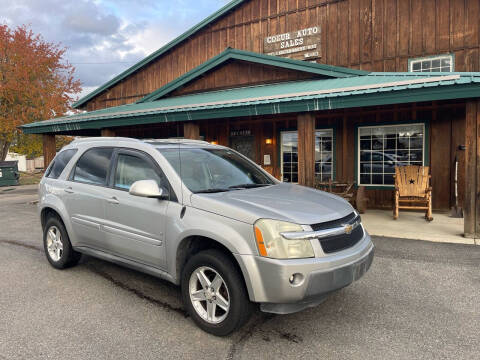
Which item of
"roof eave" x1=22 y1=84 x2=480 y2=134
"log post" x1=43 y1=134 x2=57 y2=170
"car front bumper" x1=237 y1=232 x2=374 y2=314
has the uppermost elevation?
"roof eave" x1=22 y1=84 x2=480 y2=134

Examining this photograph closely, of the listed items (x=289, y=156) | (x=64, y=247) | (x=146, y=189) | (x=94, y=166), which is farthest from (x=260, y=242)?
(x=289, y=156)

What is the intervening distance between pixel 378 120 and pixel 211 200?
8.65m

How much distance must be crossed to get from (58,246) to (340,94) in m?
5.87

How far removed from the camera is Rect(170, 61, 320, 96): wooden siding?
36.9 ft

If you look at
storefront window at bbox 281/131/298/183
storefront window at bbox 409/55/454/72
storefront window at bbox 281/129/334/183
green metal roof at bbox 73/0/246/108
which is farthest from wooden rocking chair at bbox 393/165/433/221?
green metal roof at bbox 73/0/246/108

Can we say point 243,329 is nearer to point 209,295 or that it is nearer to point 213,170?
point 209,295

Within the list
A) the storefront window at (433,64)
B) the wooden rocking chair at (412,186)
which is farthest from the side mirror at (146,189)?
the storefront window at (433,64)

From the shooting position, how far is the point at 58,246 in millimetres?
4996

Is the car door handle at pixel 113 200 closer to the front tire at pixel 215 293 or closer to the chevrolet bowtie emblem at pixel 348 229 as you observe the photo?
the front tire at pixel 215 293

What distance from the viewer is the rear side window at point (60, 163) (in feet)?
16.3

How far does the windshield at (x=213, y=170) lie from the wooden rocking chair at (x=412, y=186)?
5349mm

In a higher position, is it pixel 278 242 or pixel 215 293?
pixel 278 242

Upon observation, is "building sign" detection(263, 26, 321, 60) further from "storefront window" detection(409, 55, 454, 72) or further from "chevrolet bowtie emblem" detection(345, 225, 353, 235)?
"chevrolet bowtie emblem" detection(345, 225, 353, 235)

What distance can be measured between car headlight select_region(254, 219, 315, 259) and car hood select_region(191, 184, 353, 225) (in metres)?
0.05
